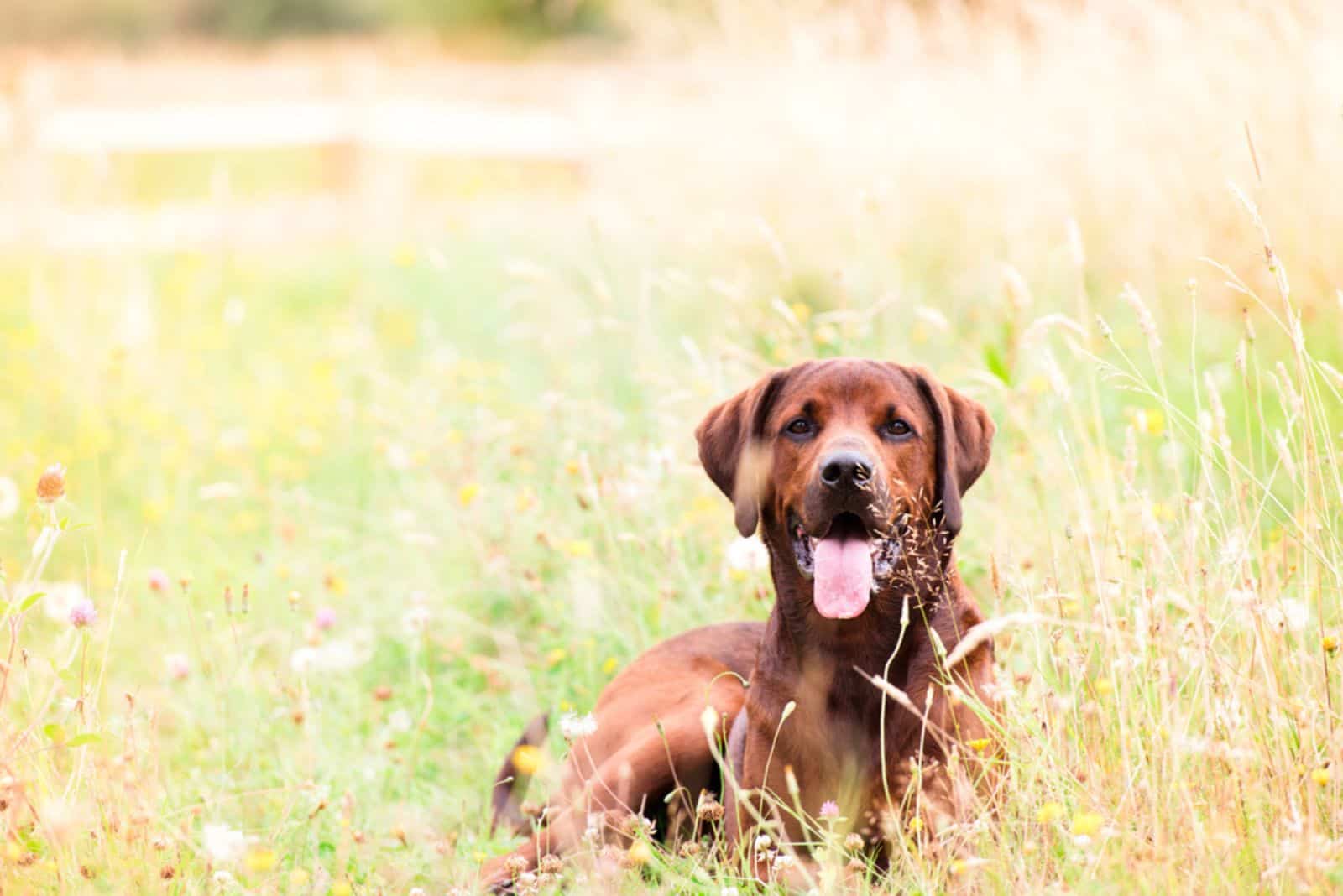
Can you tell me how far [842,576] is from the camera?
129 inches

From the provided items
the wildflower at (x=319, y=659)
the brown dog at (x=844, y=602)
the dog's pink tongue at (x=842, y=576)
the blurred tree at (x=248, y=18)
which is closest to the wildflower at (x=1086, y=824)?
the brown dog at (x=844, y=602)

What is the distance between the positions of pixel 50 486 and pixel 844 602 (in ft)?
5.11

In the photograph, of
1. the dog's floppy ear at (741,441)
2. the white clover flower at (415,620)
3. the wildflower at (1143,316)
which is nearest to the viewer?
the wildflower at (1143,316)

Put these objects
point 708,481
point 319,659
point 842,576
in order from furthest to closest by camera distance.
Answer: point 708,481
point 319,659
point 842,576

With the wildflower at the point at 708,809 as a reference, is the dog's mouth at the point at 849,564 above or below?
above

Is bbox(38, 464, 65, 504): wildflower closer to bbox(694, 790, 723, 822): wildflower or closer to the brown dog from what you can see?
the brown dog

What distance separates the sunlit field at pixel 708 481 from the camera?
2875 mm

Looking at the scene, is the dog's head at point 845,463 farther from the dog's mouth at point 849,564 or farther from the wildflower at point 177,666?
the wildflower at point 177,666

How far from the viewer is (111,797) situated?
10.0ft

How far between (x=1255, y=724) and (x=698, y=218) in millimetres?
5514

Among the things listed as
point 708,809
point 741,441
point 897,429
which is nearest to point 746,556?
point 741,441

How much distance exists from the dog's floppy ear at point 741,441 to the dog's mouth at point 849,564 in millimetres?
199

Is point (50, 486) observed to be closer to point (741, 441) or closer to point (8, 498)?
point (8, 498)

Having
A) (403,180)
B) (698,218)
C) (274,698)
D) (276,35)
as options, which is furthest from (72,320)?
(276,35)
